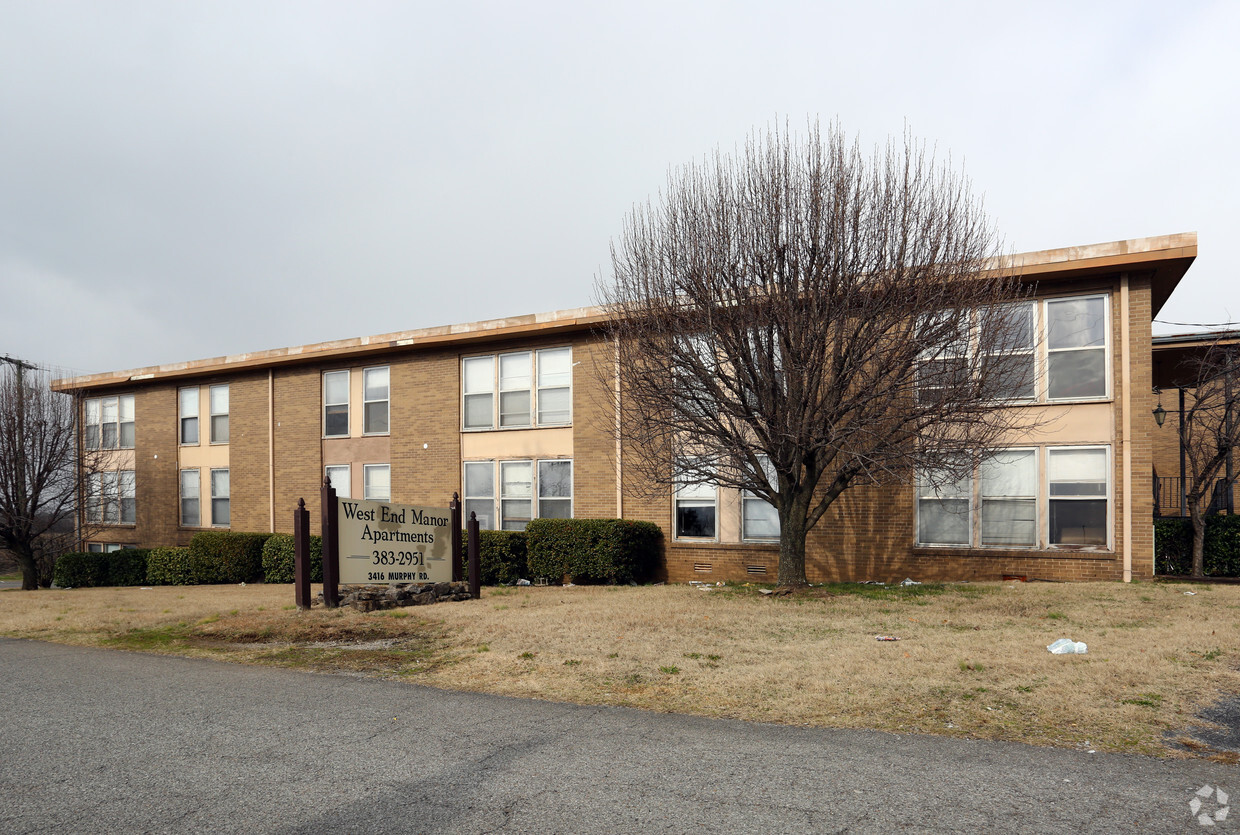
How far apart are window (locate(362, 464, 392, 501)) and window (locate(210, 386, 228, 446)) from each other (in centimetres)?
617

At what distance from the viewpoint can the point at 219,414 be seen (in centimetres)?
2638

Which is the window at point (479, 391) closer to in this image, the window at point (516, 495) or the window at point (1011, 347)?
the window at point (516, 495)

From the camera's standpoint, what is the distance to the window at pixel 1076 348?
1509 cm

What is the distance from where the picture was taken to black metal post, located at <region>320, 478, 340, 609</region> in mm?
13258

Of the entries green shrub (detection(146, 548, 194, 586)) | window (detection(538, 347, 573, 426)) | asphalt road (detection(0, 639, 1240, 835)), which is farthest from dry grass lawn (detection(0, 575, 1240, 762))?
green shrub (detection(146, 548, 194, 586))

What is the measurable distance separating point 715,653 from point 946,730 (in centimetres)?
335

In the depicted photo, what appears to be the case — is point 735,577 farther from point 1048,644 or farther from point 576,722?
point 576,722

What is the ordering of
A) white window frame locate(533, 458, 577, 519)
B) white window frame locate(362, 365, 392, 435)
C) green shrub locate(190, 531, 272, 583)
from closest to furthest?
1. white window frame locate(533, 458, 577, 519)
2. green shrub locate(190, 531, 272, 583)
3. white window frame locate(362, 365, 392, 435)

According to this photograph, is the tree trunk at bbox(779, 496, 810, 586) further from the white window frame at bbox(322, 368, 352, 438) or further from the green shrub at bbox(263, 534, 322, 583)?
the white window frame at bbox(322, 368, 352, 438)

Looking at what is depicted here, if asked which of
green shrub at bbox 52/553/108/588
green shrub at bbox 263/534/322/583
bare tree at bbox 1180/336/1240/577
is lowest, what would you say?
green shrub at bbox 52/553/108/588

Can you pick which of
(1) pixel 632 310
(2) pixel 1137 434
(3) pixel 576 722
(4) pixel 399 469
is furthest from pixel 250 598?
(2) pixel 1137 434

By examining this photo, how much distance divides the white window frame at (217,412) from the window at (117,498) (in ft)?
12.6

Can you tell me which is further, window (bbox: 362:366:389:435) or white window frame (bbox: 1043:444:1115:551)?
window (bbox: 362:366:389:435)

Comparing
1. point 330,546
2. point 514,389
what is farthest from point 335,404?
point 330,546
